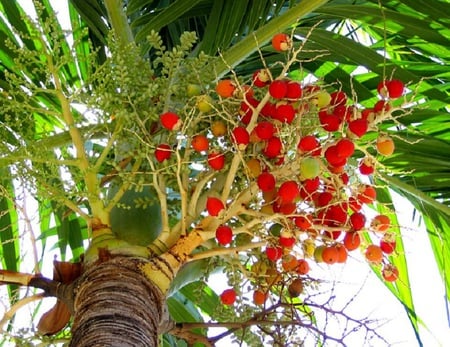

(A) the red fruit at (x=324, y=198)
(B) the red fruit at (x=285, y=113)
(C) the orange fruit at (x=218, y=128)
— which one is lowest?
(A) the red fruit at (x=324, y=198)

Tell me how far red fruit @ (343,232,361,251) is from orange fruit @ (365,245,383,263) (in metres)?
0.03

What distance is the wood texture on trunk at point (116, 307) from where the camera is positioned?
115 cm

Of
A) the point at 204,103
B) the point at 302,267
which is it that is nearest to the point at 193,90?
the point at 204,103

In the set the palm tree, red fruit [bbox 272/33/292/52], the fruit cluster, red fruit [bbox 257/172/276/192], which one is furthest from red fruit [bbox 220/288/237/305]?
red fruit [bbox 272/33/292/52]

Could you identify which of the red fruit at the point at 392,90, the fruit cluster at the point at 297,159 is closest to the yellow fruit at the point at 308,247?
the fruit cluster at the point at 297,159

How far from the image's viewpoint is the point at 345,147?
128 cm

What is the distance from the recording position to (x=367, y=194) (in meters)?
1.40

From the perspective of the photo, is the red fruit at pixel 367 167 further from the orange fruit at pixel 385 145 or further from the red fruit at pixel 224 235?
the red fruit at pixel 224 235

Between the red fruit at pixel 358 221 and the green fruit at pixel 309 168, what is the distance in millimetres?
145

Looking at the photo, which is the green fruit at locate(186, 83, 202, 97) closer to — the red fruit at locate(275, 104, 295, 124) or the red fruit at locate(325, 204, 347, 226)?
the red fruit at locate(275, 104, 295, 124)

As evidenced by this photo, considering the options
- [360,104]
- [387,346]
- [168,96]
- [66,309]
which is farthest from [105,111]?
[360,104]

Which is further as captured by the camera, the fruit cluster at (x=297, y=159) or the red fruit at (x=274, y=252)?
the red fruit at (x=274, y=252)

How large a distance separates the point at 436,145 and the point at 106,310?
1.19 metres

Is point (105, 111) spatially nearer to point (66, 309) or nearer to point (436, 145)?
point (66, 309)
